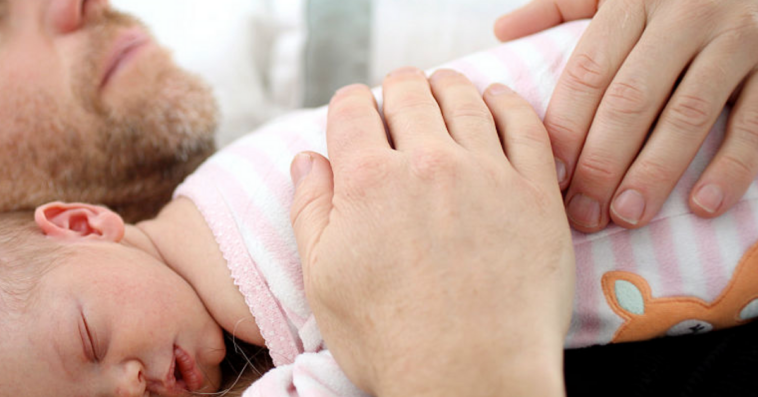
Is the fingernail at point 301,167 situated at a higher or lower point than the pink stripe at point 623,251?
higher

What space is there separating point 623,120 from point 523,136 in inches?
5.2

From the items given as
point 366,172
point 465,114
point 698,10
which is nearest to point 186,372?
point 366,172

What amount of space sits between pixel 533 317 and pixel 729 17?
51 centimetres

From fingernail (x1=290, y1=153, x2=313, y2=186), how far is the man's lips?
69 cm

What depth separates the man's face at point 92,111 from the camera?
1.19 meters

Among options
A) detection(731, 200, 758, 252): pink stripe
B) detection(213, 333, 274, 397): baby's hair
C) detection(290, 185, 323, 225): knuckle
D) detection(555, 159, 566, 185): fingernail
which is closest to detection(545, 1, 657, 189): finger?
detection(555, 159, 566, 185): fingernail

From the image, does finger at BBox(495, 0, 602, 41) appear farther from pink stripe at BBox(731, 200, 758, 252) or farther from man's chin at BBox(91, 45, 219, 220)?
man's chin at BBox(91, 45, 219, 220)

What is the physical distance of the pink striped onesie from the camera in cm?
81

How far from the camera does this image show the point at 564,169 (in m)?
0.83

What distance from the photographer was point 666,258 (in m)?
0.83

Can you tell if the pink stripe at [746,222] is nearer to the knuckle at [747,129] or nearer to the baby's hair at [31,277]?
the knuckle at [747,129]

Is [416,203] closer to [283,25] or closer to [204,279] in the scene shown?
[204,279]

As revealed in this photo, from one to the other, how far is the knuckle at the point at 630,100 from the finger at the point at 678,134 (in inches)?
1.4

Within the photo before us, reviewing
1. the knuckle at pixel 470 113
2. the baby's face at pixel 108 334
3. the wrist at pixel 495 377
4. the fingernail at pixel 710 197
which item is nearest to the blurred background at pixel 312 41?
the baby's face at pixel 108 334
